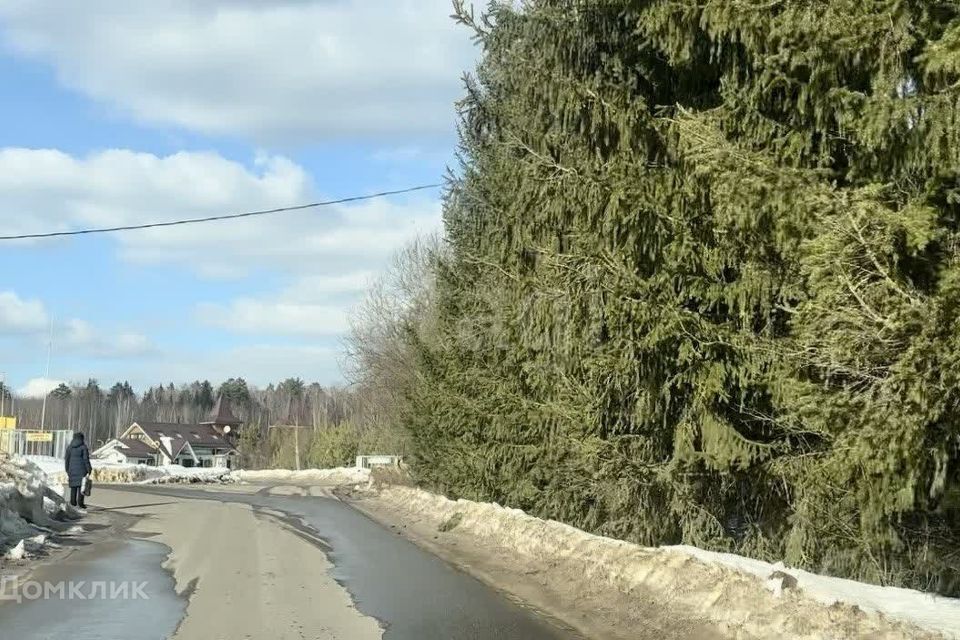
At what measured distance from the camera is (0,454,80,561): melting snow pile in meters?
13.7

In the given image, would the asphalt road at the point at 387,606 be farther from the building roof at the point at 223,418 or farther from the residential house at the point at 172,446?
the building roof at the point at 223,418

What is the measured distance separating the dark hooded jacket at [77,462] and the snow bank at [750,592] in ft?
42.3

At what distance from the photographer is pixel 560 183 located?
11461mm

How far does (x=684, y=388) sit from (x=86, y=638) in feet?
22.0

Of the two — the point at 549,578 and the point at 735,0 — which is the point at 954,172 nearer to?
the point at 735,0

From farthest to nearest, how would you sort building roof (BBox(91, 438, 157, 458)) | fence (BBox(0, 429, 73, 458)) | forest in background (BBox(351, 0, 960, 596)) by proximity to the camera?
building roof (BBox(91, 438, 157, 458)) → fence (BBox(0, 429, 73, 458)) → forest in background (BBox(351, 0, 960, 596))

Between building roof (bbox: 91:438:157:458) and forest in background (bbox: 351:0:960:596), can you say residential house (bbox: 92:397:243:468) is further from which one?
forest in background (bbox: 351:0:960:596)

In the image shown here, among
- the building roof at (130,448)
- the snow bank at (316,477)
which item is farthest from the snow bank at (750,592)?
the building roof at (130,448)

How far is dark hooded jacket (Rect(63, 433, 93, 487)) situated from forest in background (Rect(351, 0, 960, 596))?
39.0 ft

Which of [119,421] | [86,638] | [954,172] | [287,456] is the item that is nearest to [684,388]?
[954,172]

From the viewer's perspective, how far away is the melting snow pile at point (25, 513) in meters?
13.7

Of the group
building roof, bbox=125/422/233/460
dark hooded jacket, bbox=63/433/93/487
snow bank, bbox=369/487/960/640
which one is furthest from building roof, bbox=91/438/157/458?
snow bank, bbox=369/487/960/640

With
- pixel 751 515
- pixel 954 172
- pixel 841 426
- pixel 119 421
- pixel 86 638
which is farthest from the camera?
pixel 119 421

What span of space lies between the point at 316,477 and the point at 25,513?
5341 cm
